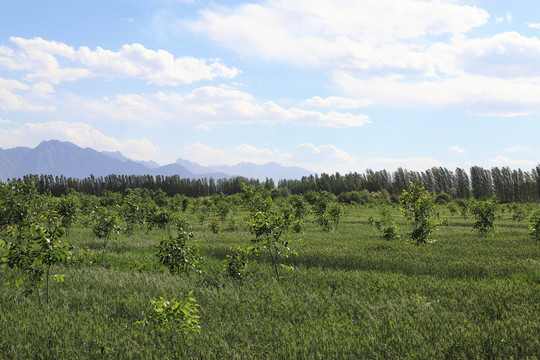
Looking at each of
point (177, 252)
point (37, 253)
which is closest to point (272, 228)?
point (177, 252)

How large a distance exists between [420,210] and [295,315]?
11.6 metres

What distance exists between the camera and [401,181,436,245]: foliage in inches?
613

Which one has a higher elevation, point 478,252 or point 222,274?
point 222,274

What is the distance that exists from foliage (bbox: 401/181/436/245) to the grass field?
356 centimetres

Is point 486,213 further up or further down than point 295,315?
further down

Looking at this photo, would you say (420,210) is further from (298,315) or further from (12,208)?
(12,208)

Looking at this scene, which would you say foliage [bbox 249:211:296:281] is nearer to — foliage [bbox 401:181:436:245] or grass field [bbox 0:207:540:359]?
grass field [bbox 0:207:540:359]

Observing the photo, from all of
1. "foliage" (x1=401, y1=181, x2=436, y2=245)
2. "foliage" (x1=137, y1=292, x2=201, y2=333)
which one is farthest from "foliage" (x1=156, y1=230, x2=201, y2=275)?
"foliage" (x1=401, y1=181, x2=436, y2=245)

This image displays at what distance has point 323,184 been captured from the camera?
143375 mm

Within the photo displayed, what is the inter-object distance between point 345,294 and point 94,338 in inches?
246

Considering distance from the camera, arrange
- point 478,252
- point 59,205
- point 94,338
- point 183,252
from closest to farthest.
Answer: point 94,338 < point 183,252 < point 478,252 < point 59,205

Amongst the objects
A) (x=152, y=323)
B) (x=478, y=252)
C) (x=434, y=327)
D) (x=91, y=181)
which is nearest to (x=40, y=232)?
(x=152, y=323)

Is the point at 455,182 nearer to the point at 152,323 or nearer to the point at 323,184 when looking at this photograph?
the point at 323,184

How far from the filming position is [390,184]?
143 metres
